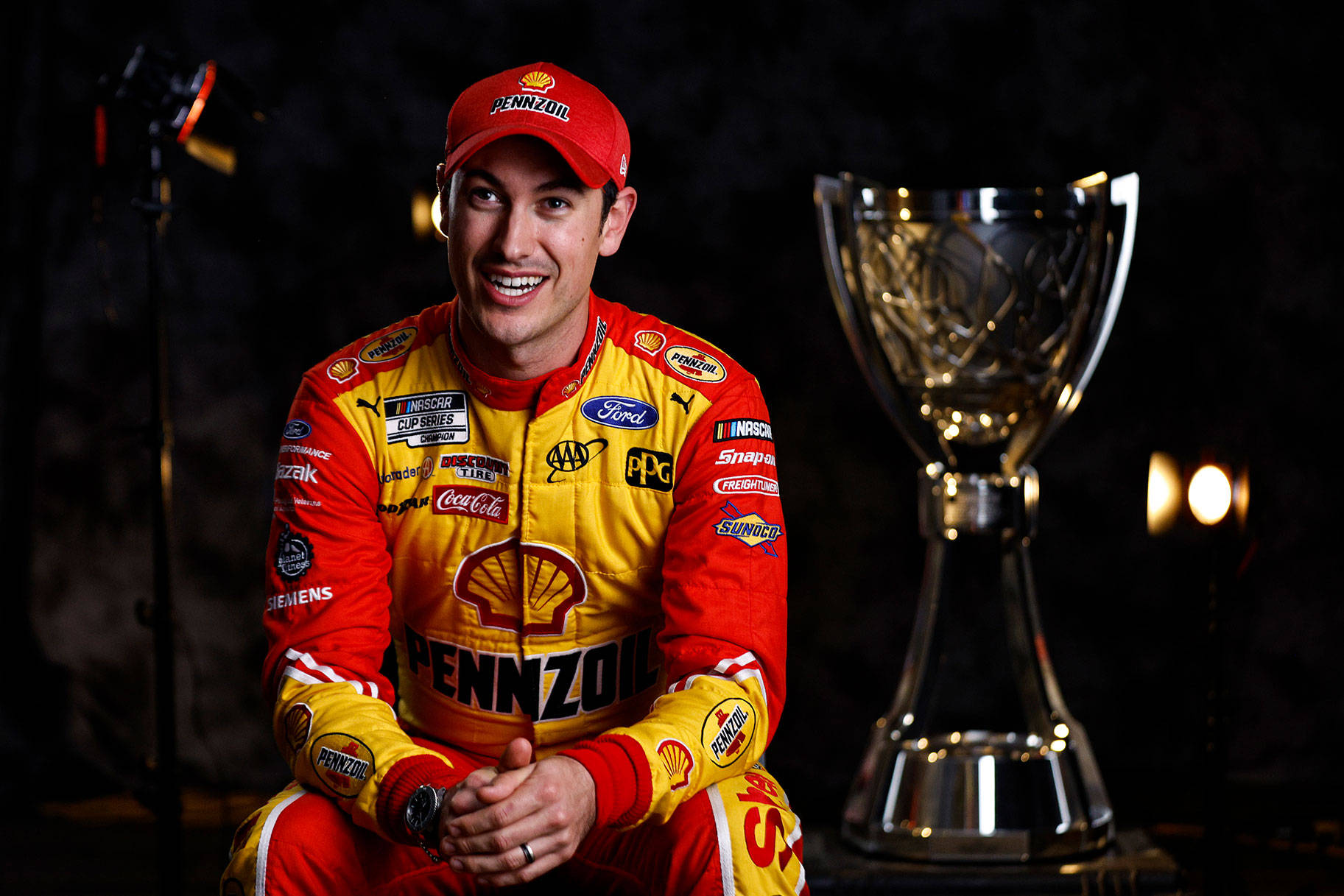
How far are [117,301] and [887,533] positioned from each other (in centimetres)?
139

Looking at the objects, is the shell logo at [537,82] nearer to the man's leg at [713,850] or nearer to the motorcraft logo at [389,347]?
the motorcraft logo at [389,347]

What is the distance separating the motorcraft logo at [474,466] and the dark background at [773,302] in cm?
96

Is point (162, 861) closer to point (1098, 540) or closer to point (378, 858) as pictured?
point (378, 858)

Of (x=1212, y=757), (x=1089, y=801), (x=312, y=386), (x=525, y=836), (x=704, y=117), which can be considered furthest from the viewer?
(x=704, y=117)

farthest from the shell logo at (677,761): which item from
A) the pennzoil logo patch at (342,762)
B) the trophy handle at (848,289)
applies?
the trophy handle at (848,289)

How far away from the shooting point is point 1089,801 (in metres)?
1.64


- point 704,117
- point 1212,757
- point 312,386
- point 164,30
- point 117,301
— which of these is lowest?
point 1212,757

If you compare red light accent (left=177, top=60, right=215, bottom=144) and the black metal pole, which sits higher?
red light accent (left=177, top=60, right=215, bottom=144)

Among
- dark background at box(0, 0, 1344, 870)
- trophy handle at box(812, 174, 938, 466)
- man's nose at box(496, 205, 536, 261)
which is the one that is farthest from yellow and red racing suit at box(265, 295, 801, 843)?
dark background at box(0, 0, 1344, 870)

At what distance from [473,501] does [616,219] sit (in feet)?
1.07

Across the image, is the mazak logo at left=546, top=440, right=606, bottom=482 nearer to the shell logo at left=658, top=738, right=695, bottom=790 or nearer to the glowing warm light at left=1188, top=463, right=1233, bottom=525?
the shell logo at left=658, top=738, right=695, bottom=790

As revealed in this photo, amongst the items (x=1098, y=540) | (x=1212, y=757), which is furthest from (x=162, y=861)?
(x=1098, y=540)

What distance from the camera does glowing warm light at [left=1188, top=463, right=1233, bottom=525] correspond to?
Result: 1.50 m

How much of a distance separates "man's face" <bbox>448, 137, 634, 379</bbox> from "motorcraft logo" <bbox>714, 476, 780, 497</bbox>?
22cm
